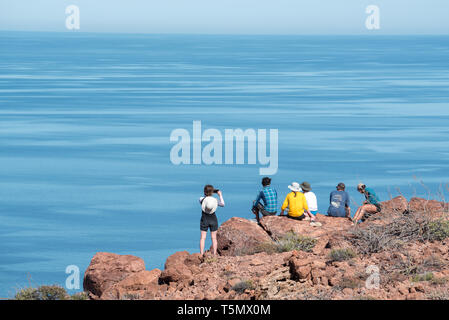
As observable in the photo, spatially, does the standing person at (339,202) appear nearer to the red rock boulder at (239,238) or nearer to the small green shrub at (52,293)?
the red rock boulder at (239,238)

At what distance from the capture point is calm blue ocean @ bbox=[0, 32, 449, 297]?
3981cm

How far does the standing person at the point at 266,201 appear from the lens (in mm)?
17031

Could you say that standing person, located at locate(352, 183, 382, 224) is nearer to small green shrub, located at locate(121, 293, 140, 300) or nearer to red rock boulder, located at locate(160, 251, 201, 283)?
red rock boulder, located at locate(160, 251, 201, 283)

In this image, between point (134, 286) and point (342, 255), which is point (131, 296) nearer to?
point (134, 286)

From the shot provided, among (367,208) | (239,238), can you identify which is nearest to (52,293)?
(239,238)

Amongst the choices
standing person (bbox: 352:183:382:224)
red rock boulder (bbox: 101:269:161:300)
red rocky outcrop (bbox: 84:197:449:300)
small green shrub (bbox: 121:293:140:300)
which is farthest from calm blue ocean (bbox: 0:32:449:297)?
small green shrub (bbox: 121:293:140:300)

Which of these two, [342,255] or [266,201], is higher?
[266,201]

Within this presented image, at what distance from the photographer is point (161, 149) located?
217 ft

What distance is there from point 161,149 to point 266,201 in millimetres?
49426

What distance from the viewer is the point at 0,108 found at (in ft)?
251

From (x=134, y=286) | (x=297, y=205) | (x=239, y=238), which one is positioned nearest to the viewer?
(x=134, y=286)

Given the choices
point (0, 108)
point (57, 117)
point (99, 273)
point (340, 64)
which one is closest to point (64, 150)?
point (57, 117)

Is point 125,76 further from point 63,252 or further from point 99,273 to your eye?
point 99,273

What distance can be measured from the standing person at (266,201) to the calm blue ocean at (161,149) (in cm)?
231
